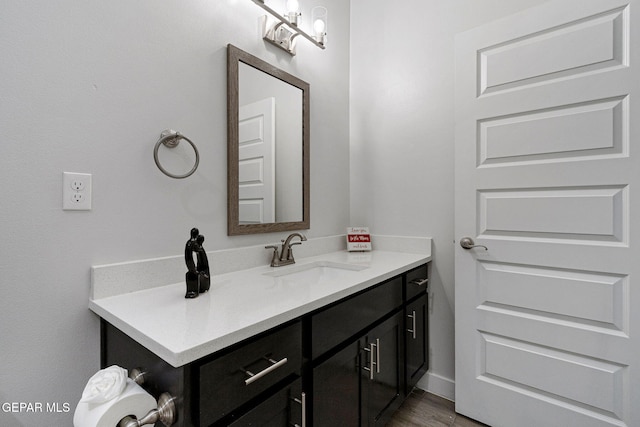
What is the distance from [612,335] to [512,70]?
1.27 m

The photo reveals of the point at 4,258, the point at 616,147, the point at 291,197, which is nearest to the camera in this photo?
the point at 4,258

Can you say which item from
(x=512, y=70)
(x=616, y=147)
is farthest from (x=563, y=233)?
(x=512, y=70)

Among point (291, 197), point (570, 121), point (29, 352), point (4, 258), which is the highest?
point (570, 121)

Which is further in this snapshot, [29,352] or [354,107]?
[354,107]

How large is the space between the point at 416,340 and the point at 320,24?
74.7 inches

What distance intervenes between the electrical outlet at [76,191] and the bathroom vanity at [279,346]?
1.02 ft

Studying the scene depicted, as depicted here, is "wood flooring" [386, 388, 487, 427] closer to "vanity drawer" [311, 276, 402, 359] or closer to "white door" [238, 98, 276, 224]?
"vanity drawer" [311, 276, 402, 359]

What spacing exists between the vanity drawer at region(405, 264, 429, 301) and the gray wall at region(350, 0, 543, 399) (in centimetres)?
9

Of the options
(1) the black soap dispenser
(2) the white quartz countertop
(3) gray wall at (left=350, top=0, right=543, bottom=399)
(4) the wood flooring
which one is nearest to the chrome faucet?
(2) the white quartz countertop

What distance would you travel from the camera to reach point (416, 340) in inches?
68.4

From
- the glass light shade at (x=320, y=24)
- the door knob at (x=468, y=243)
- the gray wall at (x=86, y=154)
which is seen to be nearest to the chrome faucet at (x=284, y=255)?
the gray wall at (x=86, y=154)

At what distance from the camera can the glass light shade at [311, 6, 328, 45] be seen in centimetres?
175

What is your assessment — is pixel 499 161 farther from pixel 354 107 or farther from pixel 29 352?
pixel 29 352

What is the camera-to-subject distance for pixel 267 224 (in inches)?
62.2
